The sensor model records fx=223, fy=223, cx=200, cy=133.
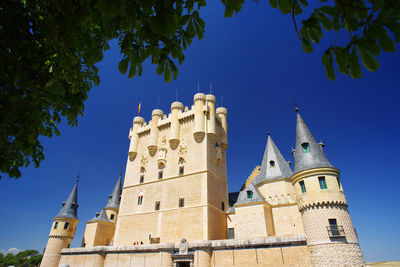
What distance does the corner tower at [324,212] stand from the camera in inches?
585

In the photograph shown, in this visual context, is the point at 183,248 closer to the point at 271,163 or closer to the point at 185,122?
the point at 271,163

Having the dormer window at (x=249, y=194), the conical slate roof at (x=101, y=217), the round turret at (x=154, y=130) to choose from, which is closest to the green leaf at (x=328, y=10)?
the dormer window at (x=249, y=194)

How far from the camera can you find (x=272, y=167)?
2616cm

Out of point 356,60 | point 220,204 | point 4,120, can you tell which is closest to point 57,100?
point 4,120

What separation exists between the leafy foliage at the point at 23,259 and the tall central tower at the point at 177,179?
36.7 metres

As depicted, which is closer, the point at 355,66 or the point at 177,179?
the point at 355,66

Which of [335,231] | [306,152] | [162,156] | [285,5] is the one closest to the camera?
[285,5]

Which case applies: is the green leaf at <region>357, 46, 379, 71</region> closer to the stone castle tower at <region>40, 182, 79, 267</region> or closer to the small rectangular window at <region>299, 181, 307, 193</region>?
the small rectangular window at <region>299, 181, 307, 193</region>

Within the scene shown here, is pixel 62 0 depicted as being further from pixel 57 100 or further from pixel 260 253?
pixel 260 253

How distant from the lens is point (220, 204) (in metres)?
27.8

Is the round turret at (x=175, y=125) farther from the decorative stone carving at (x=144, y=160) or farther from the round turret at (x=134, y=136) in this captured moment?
the round turret at (x=134, y=136)

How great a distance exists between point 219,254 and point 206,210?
5387 mm

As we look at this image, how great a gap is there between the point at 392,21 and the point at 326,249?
56.5 ft

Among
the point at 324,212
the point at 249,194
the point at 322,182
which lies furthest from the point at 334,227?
the point at 249,194
